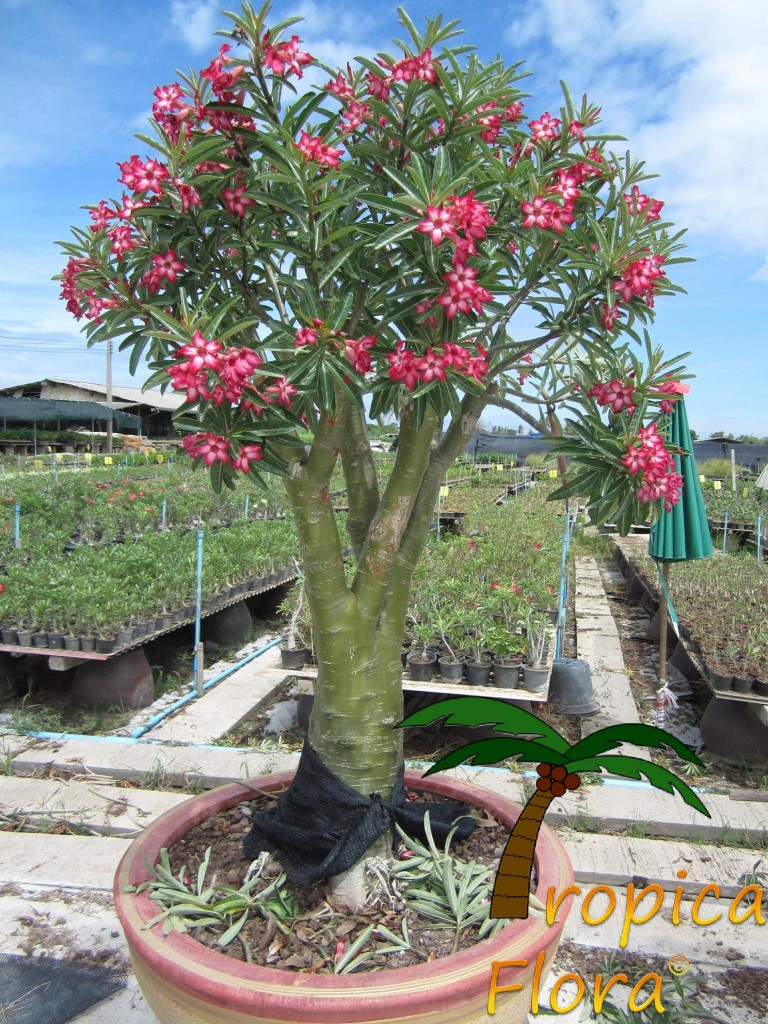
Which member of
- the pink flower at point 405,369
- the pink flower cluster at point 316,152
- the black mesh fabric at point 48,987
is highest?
the pink flower cluster at point 316,152

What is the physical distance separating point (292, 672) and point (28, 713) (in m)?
1.79

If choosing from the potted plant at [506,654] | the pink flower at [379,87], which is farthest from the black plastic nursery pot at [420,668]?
the pink flower at [379,87]

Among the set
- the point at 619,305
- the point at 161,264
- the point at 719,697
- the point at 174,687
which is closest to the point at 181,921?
the point at 161,264

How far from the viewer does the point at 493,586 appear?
17.9 ft

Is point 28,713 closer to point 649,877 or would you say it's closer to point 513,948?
point 649,877

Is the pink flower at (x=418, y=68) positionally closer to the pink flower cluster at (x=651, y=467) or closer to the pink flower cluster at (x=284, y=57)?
the pink flower cluster at (x=284, y=57)

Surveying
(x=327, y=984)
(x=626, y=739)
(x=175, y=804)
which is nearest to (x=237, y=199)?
(x=626, y=739)

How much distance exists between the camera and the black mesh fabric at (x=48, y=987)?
2.20 m

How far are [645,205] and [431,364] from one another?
69 cm

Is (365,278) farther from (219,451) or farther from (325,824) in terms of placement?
(325,824)

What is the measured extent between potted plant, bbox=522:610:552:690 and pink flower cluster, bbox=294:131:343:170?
331 centimetres

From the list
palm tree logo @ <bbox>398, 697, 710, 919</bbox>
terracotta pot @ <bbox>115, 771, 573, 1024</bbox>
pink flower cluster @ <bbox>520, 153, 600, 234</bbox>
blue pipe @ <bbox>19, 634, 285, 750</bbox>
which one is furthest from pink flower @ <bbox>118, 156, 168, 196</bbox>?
blue pipe @ <bbox>19, 634, 285, 750</bbox>

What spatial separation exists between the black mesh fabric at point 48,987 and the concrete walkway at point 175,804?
0.15ft

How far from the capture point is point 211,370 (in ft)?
4.85
